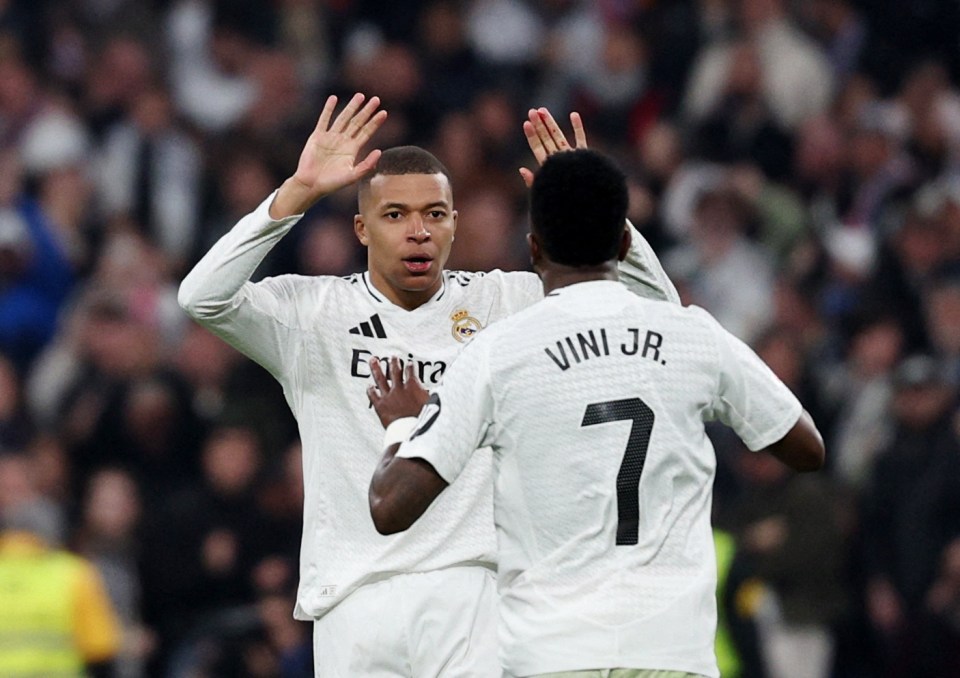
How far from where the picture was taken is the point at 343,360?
575 cm

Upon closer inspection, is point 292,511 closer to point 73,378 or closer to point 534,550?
point 73,378

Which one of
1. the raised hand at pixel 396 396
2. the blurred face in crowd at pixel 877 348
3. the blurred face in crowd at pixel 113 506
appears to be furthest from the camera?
the blurred face in crowd at pixel 877 348

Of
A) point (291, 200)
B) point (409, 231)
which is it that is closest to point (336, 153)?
point (291, 200)

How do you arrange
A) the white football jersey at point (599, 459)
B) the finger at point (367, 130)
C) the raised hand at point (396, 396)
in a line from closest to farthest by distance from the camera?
the white football jersey at point (599, 459)
the raised hand at point (396, 396)
the finger at point (367, 130)

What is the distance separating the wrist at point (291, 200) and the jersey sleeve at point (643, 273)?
925 mm

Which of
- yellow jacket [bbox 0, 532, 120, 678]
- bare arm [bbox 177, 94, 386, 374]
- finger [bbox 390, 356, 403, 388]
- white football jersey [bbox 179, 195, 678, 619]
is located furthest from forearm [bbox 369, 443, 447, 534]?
yellow jacket [bbox 0, 532, 120, 678]

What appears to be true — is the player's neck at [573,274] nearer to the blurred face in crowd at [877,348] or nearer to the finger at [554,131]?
the finger at [554,131]

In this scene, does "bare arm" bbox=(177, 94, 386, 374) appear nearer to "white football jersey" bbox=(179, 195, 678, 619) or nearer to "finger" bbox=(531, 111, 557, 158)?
"white football jersey" bbox=(179, 195, 678, 619)

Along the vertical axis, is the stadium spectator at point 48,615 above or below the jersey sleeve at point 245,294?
below

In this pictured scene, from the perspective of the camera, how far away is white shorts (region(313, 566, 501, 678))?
5.60 metres

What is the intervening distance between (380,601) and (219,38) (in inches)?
364

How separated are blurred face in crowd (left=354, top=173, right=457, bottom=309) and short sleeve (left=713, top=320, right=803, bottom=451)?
135 cm

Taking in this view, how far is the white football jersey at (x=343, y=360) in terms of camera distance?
18.3 ft

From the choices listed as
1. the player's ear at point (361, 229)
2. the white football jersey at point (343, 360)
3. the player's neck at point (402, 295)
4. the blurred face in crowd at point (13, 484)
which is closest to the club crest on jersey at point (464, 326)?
the white football jersey at point (343, 360)
